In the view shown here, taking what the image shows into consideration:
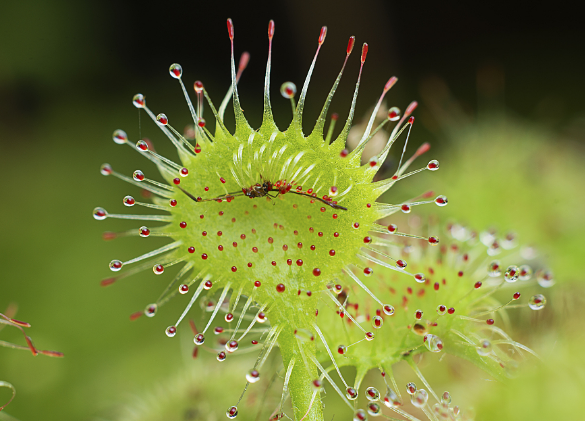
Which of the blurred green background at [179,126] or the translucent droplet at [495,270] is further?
the blurred green background at [179,126]

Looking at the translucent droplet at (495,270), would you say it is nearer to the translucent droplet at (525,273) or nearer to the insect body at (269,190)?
the translucent droplet at (525,273)

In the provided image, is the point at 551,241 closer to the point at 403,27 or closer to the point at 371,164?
the point at 371,164

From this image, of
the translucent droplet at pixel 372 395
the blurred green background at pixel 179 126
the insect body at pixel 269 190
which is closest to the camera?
the translucent droplet at pixel 372 395

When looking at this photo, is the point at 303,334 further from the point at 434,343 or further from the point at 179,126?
the point at 179,126

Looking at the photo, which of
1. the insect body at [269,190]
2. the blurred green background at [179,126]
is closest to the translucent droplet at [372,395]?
the insect body at [269,190]

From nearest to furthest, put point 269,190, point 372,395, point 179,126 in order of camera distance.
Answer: point 372,395
point 269,190
point 179,126

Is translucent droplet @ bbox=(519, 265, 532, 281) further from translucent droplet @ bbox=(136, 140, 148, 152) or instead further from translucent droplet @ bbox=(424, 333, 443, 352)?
translucent droplet @ bbox=(136, 140, 148, 152)

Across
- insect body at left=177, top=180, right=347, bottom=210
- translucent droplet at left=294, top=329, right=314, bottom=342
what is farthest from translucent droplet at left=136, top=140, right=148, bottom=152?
translucent droplet at left=294, top=329, right=314, bottom=342

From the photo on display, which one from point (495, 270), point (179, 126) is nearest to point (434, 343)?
point (495, 270)

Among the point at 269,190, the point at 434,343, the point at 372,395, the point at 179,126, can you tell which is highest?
the point at 179,126
